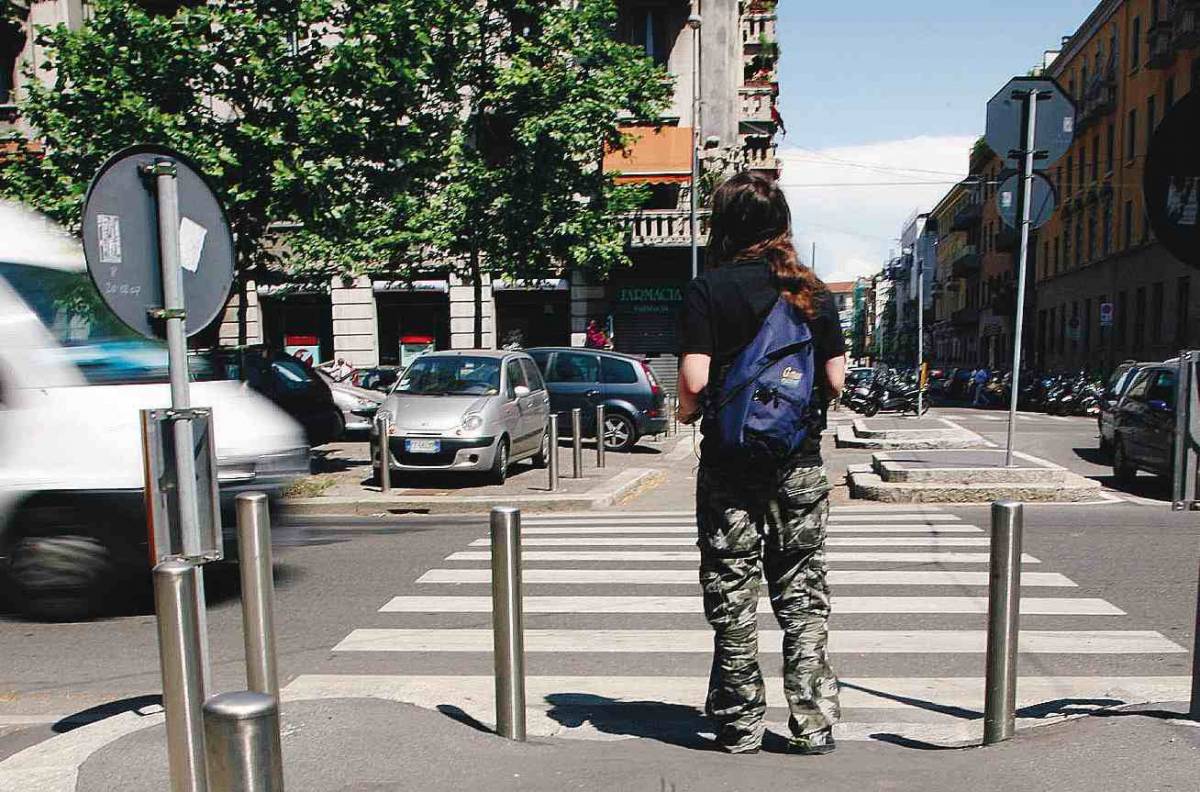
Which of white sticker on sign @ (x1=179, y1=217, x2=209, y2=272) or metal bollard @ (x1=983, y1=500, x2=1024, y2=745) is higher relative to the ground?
white sticker on sign @ (x1=179, y1=217, x2=209, y2=272)

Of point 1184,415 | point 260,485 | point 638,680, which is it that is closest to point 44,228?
point 260,485

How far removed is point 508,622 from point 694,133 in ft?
73.5

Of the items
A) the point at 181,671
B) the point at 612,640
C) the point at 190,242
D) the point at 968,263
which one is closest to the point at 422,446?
the point at 612,640

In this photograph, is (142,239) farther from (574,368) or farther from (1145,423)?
(574,368)

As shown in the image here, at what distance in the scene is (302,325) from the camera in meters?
28.1

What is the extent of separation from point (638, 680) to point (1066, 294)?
47.5 m

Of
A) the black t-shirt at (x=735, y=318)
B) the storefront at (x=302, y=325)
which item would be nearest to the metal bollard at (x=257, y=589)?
the black t-shirt at (x=735, y=318)

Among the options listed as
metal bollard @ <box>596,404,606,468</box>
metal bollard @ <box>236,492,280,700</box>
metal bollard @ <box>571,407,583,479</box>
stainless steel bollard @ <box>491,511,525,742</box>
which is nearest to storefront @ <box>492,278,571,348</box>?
metal bollard @ <box>596,404,606,468</box>

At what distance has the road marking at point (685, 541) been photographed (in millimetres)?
7996

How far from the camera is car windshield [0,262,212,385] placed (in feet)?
20.2

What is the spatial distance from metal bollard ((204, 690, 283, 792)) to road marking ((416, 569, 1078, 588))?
194 inches

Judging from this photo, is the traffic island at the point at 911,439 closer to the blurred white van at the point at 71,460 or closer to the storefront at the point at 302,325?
the blurred white van at the point at 71,460

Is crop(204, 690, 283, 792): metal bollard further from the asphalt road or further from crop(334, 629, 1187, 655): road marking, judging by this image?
crop(334, 629, 1187, 655): road marking

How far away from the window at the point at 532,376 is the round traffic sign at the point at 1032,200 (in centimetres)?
657
